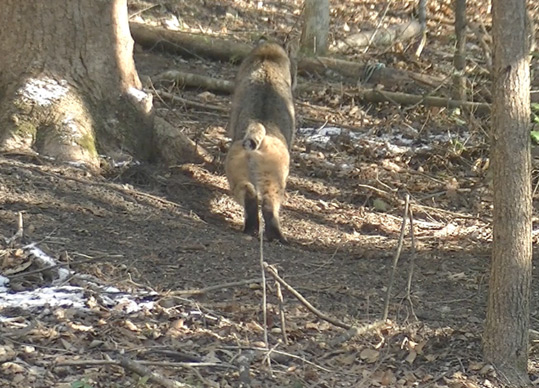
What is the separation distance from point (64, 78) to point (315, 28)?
6.00 metres

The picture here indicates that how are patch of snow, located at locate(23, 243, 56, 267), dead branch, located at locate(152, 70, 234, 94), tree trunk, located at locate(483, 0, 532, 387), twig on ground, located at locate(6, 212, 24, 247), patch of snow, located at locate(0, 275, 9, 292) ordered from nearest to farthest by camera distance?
tree trunk, located at locate(483, 0, 532, 387)
patch of snow, located at locate(0, 275, 9, 292)
patch of snow, located at locate(23, 243, 56, 267)
twig on ground, located at locate(6, 212, 24, 247)
dead branch, located at locate(152, 70, 234, 94)

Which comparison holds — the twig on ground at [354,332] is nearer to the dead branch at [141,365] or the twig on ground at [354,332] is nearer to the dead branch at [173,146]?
the dead branch at [141,365]

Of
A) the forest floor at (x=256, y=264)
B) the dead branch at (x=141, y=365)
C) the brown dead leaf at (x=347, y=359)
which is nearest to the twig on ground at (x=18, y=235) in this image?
the forest floor at (x=256, y=264)

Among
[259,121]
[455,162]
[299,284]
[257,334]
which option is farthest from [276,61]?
[257,334]

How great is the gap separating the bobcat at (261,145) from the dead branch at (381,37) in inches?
207

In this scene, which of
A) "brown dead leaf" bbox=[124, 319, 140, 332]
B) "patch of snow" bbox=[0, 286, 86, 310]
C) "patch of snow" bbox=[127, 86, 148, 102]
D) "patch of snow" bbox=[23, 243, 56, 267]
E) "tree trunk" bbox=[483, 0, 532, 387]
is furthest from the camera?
"patch of snow" bbox=[127, 86, 148, 102]

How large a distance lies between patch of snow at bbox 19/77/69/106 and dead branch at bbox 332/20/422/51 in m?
6.95

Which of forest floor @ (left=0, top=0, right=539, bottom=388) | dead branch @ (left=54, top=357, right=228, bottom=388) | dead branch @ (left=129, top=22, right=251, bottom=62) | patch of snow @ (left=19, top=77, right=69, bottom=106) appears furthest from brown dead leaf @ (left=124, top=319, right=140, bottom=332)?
dead branch @ (left=129, top=22, right=251, bottom=62)

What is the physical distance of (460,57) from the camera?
1135cm

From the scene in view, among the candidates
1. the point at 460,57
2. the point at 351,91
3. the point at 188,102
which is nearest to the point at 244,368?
the point at 188,102

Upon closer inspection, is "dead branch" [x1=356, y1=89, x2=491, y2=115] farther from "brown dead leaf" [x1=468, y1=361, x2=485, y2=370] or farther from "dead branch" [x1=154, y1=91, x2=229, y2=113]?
"brown dead leaf" [x1=468, y1=361, x2=485, y2=370]

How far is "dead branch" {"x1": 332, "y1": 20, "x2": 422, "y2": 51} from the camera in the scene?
585 inches

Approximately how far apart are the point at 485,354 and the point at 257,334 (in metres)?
1.27

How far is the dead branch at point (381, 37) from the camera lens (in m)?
14.9
